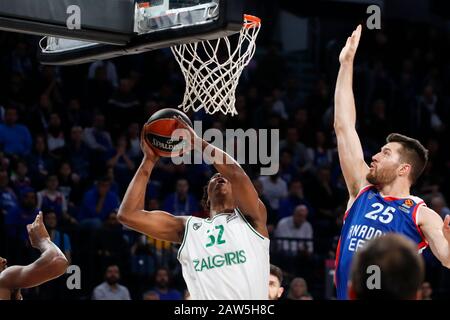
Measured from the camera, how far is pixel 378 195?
4.78 meters

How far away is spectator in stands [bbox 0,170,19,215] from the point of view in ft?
28.2

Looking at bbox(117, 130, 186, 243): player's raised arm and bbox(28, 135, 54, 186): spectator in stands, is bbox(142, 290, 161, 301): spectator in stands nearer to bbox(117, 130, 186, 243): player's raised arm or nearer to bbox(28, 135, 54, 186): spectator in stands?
bbox(28, 135, 54, 186): spectator in stands

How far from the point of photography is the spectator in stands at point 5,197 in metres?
8.59

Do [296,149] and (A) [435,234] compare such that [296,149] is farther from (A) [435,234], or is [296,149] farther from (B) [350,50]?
(A) [435,234]

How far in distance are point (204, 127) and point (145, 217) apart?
5.56 meters

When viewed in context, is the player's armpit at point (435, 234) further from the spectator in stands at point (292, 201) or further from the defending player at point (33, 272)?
the spectator in stands at point (292, 201)

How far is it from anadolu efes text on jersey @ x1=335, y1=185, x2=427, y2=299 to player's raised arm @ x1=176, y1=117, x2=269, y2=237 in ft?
1.36

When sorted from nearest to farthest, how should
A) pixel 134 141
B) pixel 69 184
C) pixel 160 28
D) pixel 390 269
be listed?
pixel 390 269
pixel 160 28
pixel 69 184
pixel 134 141

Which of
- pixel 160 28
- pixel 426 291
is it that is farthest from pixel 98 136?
pixel 160 28

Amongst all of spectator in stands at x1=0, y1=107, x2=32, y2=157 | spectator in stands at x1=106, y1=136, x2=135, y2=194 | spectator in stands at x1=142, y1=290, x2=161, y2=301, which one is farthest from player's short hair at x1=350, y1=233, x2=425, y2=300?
spectator in stands at x1=106, y1=136, x2=135, y2=194

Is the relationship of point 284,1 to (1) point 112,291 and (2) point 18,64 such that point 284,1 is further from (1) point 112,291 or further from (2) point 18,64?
(1) point 112,291

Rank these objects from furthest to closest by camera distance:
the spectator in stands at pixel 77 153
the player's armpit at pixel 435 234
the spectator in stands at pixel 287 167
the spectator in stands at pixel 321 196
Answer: the spectator in stands at pixel 287 167 → the spectator in stands at pixel 321 196 → the spectator in stands at pixel 77 153 → the player's armpit at pixel 435 234

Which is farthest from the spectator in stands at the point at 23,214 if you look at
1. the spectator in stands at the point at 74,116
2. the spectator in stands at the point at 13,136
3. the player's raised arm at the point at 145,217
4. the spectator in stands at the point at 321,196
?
the player's raised arm at the point at 145,217

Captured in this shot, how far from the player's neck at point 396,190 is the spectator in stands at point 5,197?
15.4 feet
